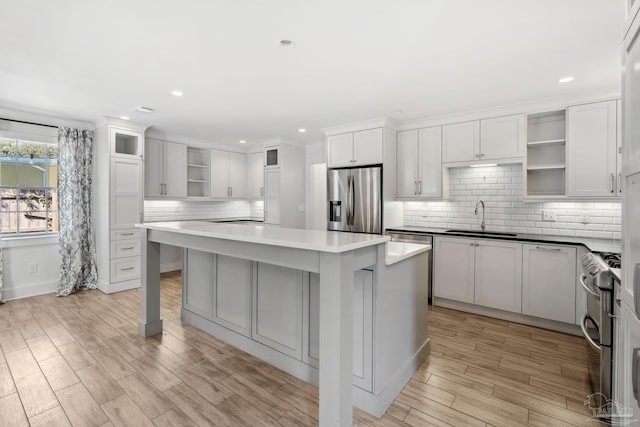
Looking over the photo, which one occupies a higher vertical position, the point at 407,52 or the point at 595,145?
the point at 407,52

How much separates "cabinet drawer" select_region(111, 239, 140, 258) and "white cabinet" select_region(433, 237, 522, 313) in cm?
433

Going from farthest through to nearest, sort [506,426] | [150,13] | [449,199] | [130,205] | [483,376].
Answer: [130,205] < [449,199] < [483,376] < [150,13] < [506,426]

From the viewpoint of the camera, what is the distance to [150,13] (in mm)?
1950

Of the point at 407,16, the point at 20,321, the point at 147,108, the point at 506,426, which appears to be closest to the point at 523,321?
the point at 506,426

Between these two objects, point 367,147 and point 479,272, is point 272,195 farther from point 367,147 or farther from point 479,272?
point 479,272

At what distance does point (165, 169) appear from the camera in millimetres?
5320

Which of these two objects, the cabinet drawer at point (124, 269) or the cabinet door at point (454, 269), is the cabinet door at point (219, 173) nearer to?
the cabinet drawer at point (124, 269)

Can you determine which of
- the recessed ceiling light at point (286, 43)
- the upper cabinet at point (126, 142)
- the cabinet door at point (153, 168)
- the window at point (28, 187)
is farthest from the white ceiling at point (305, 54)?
the cabinet door at point (153, 168)

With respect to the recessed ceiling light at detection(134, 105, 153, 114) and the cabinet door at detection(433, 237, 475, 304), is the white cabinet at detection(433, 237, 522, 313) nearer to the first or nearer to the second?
the cabinet door at detection(433, 237, 475, 304)

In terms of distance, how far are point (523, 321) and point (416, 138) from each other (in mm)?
2607

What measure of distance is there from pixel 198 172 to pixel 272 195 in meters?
1.56

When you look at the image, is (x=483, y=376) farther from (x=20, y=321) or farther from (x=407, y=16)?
(x=20, y=321)

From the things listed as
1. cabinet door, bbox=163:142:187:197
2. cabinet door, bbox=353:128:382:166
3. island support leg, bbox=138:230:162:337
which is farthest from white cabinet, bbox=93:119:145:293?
cabinet door, bbox=353:128:382:166

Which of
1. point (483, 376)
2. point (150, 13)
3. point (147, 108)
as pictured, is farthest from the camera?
point (147, 108)
